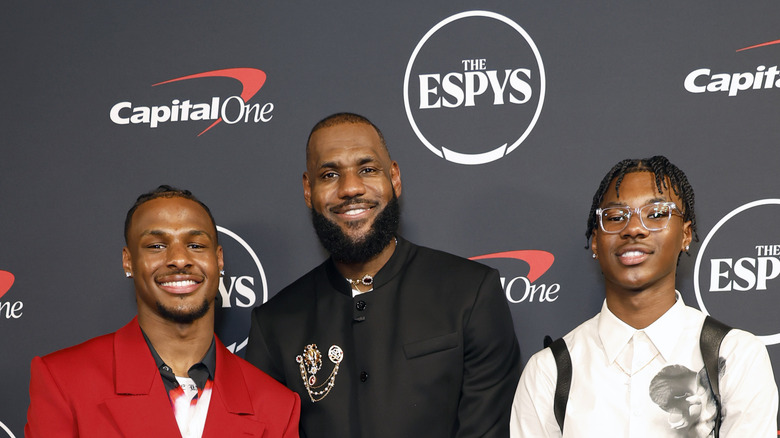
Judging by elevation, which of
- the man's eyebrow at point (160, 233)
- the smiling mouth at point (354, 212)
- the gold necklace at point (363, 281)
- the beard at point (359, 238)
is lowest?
the gold necklace at point (363, 281)

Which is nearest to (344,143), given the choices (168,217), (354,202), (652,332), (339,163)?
(339,163)

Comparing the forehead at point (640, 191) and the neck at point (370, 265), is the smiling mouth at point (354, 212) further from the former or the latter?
the forehead at point (640, 191)

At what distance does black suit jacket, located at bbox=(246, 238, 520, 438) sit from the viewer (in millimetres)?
2355

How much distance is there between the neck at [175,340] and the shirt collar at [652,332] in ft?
3.87

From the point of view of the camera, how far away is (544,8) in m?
2.90

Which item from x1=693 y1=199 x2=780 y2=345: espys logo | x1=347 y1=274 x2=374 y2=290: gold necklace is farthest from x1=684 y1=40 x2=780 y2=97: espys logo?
Answer: x1=347 y1=274 x2=374 y2=290: gold necklace

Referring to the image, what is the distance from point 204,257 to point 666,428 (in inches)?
54.1

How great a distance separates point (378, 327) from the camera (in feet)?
8.00

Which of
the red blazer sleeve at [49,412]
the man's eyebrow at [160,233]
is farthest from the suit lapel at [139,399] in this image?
the man's eyebrow at [160,233]

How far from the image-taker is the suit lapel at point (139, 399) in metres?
2.13

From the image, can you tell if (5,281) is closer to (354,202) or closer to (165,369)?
(165,369)

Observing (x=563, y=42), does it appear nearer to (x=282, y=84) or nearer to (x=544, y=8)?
(x=544, y=8)

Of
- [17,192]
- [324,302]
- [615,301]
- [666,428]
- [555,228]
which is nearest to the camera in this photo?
[666,428]

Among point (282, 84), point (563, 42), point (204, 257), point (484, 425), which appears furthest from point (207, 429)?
point (563, 42)
